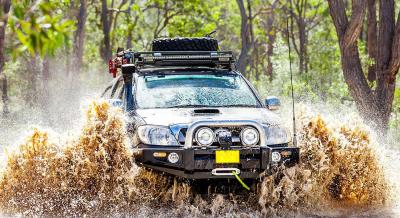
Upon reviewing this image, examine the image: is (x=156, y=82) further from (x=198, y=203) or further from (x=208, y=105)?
(x=198, y=203)

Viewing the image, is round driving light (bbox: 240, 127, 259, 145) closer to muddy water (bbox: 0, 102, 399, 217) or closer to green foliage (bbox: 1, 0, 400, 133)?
muddy water (bbox: 0, 102, 399, 217)

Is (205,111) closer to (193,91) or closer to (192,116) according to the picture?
(192,116)

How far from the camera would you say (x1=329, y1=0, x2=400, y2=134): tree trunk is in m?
14.1

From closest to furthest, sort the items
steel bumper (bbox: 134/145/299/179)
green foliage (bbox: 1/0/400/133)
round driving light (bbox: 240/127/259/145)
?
1. steel bumper (bbox: 134/145/299/179)
2. round driving light (bbox: 240/127/259/145)
3. green foliage (bbox: 1/0/400/133)

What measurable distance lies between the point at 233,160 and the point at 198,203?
67 cm

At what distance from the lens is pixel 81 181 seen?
7.80m

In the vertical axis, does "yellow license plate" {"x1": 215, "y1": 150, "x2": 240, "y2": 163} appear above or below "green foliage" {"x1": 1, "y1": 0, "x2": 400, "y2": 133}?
below

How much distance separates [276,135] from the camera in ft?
26.1

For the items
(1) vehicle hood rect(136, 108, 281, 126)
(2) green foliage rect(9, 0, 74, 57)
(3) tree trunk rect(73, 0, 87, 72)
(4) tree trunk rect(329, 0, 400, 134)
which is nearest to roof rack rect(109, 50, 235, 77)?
(1) vehicle hood rect(136, 108, 281, 126)

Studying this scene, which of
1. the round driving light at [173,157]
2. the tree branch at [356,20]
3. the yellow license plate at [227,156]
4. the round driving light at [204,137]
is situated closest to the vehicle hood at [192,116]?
the round driving light at [204,137]

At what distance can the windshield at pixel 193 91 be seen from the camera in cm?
868

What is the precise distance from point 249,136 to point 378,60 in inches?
300

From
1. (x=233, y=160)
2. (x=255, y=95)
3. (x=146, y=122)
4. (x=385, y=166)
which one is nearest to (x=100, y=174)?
(x=146, y=122)

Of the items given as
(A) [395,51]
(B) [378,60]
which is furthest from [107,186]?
(B) [378,60]
